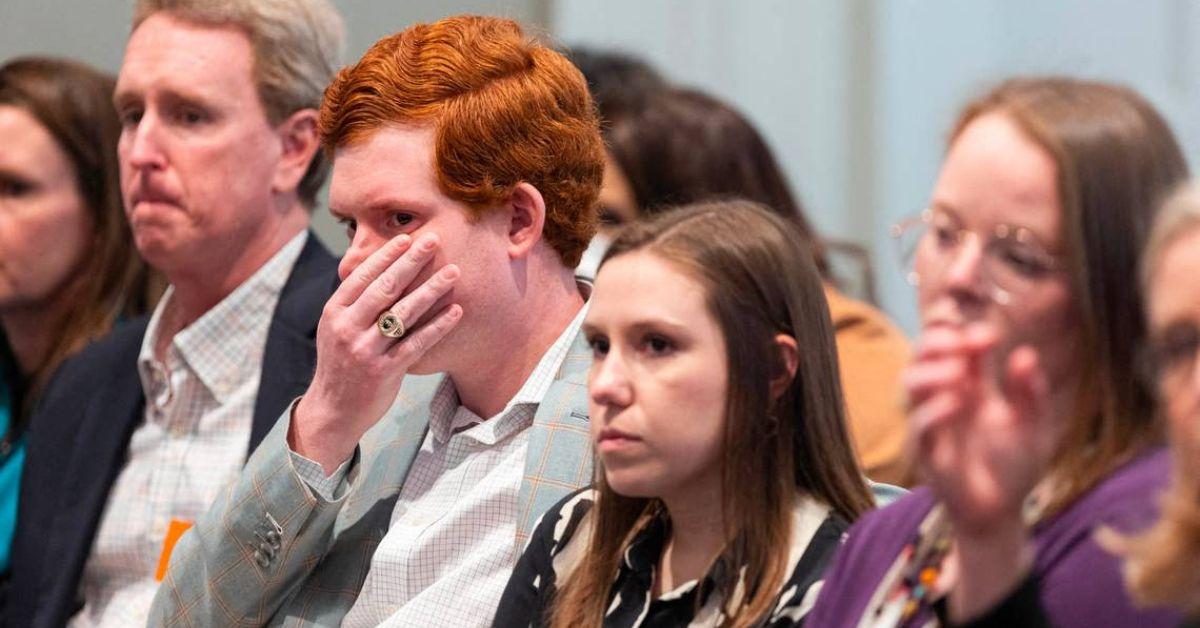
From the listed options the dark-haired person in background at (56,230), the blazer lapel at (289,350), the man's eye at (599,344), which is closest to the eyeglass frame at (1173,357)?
the man's eye at (599,344)

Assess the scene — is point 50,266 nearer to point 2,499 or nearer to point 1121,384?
point 2,499

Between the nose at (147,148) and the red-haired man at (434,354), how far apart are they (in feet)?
2.07

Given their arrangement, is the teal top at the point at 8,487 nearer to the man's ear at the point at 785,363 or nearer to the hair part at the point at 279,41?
the hair part at the point at 279,41

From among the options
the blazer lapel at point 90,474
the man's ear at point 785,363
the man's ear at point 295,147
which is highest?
the man's ear at point 785,363

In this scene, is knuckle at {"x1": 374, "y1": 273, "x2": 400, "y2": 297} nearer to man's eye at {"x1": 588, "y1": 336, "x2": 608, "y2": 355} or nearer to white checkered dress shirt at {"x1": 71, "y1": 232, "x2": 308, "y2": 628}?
man's eye at {"x1": 588, "y1": 336, "x2": 608, "y2": 355}

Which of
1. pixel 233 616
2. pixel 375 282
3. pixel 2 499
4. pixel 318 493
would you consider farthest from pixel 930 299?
pixel 2 499

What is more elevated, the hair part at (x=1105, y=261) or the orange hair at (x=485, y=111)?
the hair part at (x=1105, y=261)

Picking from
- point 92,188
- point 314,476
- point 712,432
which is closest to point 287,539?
point 314,476

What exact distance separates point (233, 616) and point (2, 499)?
0.98 metres

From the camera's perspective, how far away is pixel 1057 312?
138 cm

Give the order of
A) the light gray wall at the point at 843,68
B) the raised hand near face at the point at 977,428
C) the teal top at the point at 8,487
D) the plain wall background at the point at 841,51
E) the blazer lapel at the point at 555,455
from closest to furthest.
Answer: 1. the raised hand near face at the point at 977,428
2. the blazer lapel at the point at 555,455
3. the teal top at the point at 8,487
4. the plain wall background at the point at 841,51
5. the light gray wall at the point at 843,68

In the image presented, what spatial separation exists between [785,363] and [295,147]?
1.34m

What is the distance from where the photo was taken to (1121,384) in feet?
4.46

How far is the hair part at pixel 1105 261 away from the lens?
1358mm
